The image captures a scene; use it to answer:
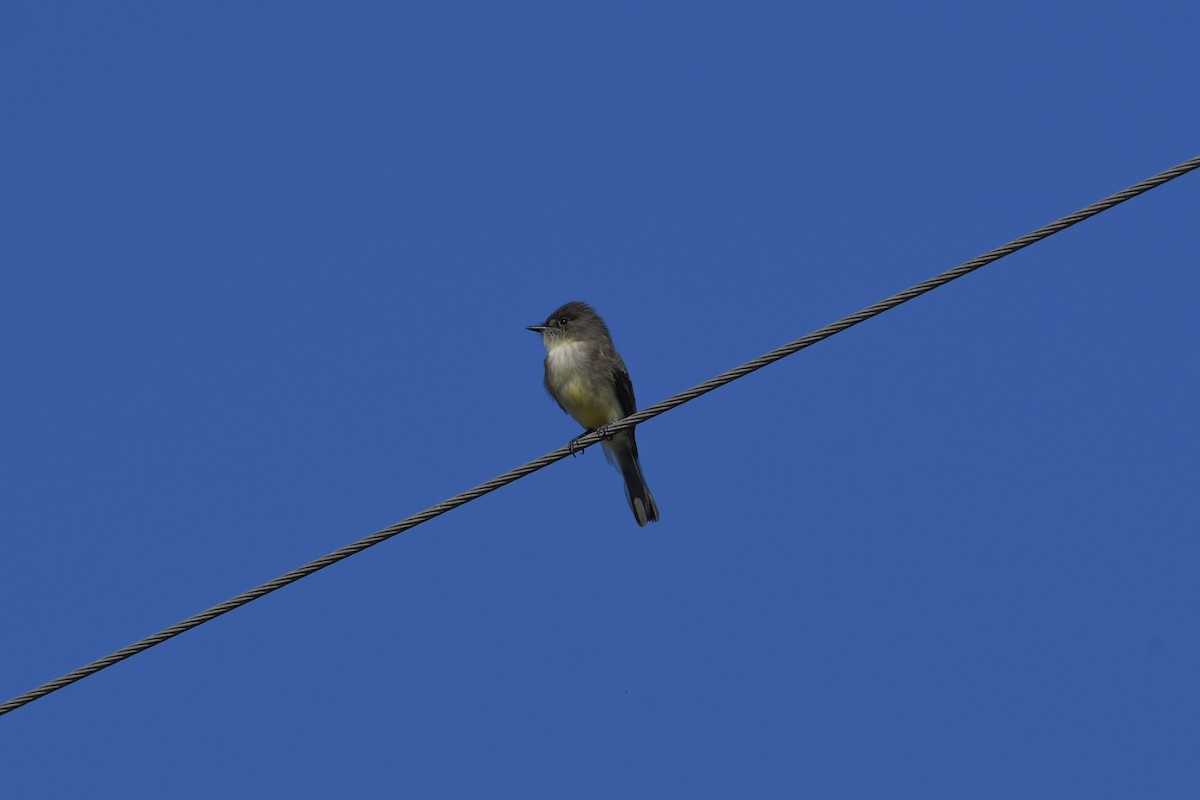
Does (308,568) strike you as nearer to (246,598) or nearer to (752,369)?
(246,598)

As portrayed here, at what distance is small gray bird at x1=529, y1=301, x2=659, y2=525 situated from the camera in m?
11.8

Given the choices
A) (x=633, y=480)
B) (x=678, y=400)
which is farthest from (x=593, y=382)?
(x=678, y=400)

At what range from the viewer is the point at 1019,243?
23.2 feet

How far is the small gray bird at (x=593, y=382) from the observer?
38.8 feet

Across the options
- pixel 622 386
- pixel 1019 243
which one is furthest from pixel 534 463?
pixel 622 386

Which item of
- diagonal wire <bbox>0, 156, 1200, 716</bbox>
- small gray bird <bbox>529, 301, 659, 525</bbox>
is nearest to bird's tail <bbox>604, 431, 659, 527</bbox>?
small gray bird <bbox>529, 301, 659, 525</bbox>

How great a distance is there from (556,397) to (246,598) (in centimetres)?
531

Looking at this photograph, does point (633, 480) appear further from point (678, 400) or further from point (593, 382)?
point (678, 400)

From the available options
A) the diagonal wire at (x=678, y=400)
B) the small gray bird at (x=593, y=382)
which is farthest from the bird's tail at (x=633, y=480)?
the diagonal wire at (x=678, y=400)

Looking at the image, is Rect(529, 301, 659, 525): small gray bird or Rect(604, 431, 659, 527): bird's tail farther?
Rect(604, 431, 659, 527): bird's tail

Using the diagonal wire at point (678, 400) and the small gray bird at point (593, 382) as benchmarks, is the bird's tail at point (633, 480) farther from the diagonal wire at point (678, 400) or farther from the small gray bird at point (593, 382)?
the diagonal wire at point (678, 400)

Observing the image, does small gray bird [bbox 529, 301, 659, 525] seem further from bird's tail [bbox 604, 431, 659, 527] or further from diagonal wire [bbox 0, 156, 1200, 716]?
diagonal wire [bbox 0, 156, 1200, 716]

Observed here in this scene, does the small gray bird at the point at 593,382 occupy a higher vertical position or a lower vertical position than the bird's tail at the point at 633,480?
higher

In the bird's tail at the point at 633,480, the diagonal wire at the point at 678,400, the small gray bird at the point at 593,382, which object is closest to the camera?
the diagonal wire at the point at 678,400
